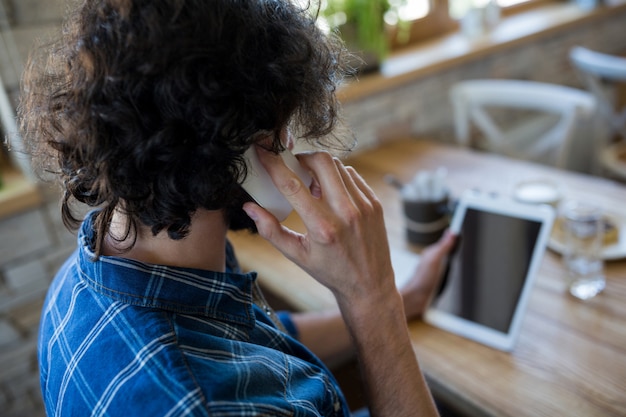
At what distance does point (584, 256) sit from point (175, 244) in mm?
846

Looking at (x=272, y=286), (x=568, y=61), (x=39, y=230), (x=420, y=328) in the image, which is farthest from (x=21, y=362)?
(x=568, y=61)

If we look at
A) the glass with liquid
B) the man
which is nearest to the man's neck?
the man

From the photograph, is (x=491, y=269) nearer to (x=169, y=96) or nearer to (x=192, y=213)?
(x=192, y=213)

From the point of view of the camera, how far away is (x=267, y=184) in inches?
31.6

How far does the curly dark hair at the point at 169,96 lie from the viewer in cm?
64

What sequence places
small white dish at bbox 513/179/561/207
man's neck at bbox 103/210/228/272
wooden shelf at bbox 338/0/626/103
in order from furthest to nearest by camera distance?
wooden shelf at bbox 338/0/626/103 < small white dish at bbox 513/179/561/207 < man's neck at bbox 103/210/228/272

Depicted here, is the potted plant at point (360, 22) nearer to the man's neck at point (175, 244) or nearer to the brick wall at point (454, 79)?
the brick wall at point (454, 79)

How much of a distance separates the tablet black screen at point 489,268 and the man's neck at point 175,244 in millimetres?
566

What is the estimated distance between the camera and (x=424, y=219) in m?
1.39

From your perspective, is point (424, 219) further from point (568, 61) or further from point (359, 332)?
point (568, 61)

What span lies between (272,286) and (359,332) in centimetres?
50

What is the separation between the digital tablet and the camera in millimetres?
1091

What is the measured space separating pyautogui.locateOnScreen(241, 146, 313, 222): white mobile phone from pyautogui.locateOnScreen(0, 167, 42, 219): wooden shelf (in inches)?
37.8

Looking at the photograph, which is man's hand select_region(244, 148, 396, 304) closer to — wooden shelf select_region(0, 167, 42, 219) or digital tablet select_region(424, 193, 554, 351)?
digital tablet select_region(424, 193, 554, 351)
